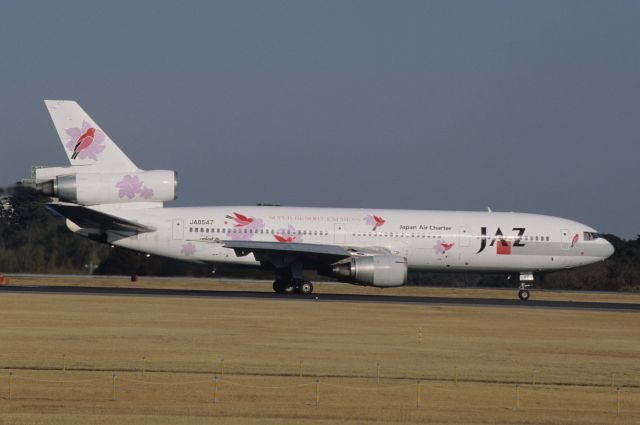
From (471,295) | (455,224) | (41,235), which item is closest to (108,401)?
(455,224)

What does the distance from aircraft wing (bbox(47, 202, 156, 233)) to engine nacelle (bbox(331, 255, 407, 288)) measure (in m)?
8.56

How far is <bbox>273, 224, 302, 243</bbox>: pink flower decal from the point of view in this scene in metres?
43.6

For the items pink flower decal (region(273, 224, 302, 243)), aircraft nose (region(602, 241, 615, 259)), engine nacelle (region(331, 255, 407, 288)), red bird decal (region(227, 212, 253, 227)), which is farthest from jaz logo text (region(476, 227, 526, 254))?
red bird decal (region(227, 212, 253, 227))

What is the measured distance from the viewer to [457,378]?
2147cm

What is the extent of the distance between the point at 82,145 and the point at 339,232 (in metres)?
11.4

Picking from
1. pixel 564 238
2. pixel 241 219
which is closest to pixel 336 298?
pixel 241 219

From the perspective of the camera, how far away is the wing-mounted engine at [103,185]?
42.4m

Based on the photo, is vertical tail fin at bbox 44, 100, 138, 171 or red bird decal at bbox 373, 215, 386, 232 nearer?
vertical tail fin at bbox 44, 100, 138, 171

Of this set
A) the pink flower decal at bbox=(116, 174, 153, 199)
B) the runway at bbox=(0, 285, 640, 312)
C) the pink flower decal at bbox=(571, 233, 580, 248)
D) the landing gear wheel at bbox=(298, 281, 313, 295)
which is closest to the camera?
the runway at bbox=(0, 285, 640, 312)

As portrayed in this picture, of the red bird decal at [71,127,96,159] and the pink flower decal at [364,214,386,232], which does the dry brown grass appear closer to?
the pink flower decal at [364,214,386,232]

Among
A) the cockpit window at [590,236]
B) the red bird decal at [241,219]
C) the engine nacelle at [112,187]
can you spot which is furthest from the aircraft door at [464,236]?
the engine nacelle at [112,187]

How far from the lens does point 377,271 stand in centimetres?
4091

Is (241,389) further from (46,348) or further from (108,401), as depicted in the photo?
(46,348)

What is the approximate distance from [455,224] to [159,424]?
30.6m
